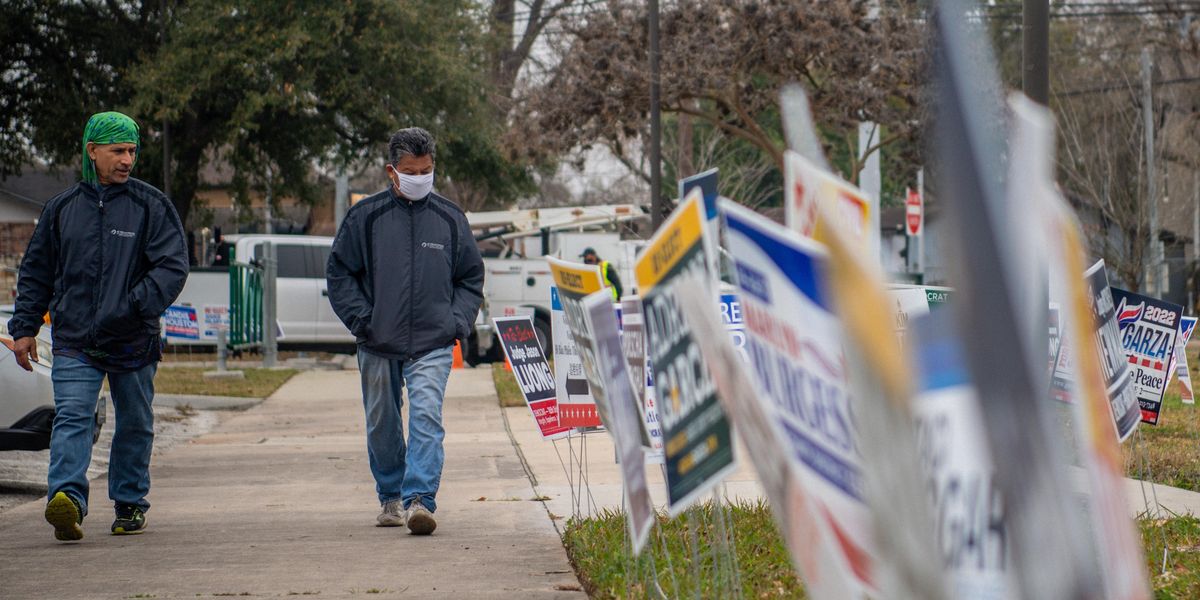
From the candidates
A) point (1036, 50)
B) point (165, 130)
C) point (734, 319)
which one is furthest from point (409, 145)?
point (165, 130)

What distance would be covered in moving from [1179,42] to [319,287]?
1809 cm

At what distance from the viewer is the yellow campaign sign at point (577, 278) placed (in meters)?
4.25

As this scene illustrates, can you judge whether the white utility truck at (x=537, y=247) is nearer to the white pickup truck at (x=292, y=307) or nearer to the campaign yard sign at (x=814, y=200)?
the white pickup truck at (x=292, y=307)

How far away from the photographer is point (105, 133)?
6125mm

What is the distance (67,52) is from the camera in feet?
84.4

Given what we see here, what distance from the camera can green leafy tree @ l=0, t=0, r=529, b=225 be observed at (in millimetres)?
23923

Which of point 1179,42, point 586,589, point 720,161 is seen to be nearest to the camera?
point 586,589

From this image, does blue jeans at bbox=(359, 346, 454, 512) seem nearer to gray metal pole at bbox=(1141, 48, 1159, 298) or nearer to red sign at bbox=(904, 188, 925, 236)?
gray metal pole at bbox=(1141, 48, 1159, 298)

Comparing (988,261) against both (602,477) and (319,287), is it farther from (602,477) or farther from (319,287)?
(319,287)

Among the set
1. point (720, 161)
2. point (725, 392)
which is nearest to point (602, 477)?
point (725, 392)

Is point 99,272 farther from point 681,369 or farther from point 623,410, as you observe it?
point 681,369

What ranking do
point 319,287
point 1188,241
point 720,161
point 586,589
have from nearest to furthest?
point 586,589, point 319,287, point 720,161, point 1188,241

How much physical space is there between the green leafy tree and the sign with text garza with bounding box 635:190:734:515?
70.0 ft

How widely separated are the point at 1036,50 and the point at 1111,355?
2.67 meters
